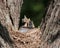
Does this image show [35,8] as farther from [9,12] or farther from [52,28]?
[52,28]

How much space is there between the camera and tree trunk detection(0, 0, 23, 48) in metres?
3.53

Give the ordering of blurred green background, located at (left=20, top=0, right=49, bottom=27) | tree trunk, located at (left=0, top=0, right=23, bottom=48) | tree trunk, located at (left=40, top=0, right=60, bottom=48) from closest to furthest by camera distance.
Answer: tree trunk, located at (left=0, top=0, right=23, bottom=48)
tree trunk, located at (left=40, top=0, right=60, bottom=48)
blurred green background, located at (left=20, top=0, right=49, bottom=27)


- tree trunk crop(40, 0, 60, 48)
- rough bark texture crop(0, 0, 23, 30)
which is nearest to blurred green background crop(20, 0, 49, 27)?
rough bark texture crop(0, 0, 23, 30)

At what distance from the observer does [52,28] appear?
3.70 metres

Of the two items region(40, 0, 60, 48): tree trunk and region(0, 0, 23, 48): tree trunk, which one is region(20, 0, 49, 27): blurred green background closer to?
region(0, 0, 23, 48): tree trunk

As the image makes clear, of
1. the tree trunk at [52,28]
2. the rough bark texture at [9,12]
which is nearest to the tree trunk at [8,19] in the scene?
the rough bark texture at [9,12]

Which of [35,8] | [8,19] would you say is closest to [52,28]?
[8,19]

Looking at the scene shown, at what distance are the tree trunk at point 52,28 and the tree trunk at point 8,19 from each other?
1.22 feet

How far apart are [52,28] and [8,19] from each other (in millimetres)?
492

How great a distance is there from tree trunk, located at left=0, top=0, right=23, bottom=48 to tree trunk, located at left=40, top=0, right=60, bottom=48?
14.6 inches

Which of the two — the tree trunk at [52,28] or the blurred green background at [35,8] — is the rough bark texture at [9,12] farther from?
the blurred green background at [35,8]

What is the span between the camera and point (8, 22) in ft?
12.5

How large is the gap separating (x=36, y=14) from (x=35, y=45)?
6.37 m

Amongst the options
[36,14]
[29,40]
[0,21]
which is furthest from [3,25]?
[36,14]
